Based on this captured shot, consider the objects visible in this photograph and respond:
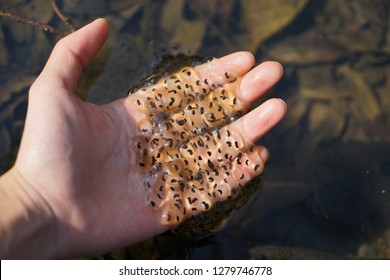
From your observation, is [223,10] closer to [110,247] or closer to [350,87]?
[350,87]

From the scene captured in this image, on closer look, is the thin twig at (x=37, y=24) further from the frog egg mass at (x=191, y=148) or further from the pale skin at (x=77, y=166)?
the frog egg mass at (x=191, y=148)

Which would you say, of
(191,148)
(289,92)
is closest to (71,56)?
(191,148)

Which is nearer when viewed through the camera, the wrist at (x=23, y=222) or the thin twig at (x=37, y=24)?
the wrist at (x=23, y=222)

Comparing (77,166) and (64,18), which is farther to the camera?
(64,18)

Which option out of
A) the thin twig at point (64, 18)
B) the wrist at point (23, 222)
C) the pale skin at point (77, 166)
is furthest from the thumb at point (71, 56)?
the thin twig at point (64, 18)

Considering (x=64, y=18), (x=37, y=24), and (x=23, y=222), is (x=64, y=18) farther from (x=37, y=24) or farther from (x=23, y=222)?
(x=23, y=222)

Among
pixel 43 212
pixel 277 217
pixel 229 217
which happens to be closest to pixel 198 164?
pixel 229 217

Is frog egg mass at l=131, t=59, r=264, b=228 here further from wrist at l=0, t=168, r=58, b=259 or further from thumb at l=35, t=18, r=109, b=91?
wrist at l=0, t=168, r=58, b=259
